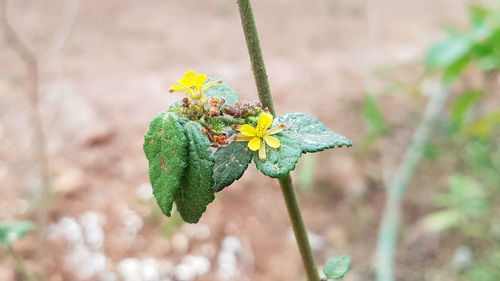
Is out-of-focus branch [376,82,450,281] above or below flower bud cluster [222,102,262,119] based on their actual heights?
above

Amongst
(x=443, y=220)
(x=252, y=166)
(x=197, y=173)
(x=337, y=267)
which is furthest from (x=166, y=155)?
(x=252, y=166)

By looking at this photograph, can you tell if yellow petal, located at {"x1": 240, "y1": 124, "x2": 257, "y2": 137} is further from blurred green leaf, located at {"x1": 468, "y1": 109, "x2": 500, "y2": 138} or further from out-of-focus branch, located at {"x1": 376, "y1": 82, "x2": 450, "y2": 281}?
blurred green leaf, located at {"x1": 468, "y1": 109, "x2": 500, "y2": 138}

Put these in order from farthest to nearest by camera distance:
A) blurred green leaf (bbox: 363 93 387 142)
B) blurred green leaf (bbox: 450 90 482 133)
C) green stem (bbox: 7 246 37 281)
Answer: blurred green leaf (bbox: 363 93 387 142)
blurred green leaf (bbox: 450 90 482 133)
green stem (bbox: 7 246 37 281)

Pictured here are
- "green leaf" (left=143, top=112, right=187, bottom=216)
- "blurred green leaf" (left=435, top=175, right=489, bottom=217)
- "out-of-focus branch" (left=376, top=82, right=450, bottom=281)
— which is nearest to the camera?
"green leaf" (left=143, top=112, right=187, bottom=216)

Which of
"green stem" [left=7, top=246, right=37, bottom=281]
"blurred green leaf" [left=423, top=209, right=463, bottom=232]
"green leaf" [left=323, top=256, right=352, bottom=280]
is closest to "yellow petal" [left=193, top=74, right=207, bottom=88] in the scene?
"green leaf" [left=323, top=256, right=352, bottom=280]

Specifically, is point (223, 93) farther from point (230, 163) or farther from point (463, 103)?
point (463, 103)

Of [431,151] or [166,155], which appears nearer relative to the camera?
[166,155]

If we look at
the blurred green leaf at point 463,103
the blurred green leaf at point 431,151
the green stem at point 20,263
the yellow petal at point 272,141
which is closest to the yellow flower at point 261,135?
the yellow petal at point 272,141
